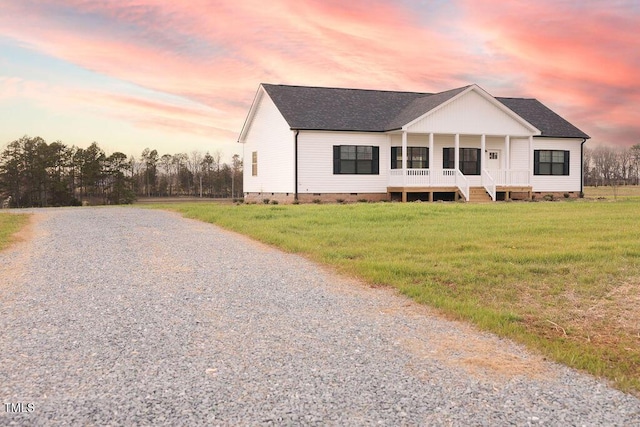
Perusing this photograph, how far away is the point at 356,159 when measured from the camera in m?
26.3

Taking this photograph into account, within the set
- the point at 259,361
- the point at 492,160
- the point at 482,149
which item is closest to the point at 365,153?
the point at 482,149

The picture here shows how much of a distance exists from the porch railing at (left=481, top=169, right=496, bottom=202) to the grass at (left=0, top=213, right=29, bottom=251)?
794 inches

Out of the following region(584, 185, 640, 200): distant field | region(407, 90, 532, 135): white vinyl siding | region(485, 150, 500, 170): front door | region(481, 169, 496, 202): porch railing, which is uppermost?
region(407, 90, 532, 135): white vinyl siding

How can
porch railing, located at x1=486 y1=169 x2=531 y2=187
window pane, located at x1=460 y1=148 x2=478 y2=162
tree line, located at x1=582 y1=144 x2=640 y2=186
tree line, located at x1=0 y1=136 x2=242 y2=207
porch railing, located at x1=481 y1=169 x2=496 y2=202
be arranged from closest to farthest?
porch railing, located at x1=481 y1=169 x2=496 y2=202
porch railing, located at x1=486 y1=169 x2=531 y2=187
window pane, located at x1=460 y1=148 x2=478 y2=162
tree line, located at x1=0 y1=136 x2=242 y2=207
tree line, located at x1=582 y1=144 x2=640 y2=186

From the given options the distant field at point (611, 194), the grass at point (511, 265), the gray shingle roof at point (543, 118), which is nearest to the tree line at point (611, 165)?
the distant field at point (611, 194)

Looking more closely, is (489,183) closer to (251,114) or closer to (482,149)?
(482,149)

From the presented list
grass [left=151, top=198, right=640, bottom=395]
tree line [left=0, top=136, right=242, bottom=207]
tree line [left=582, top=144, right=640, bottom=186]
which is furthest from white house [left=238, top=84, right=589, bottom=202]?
tree line [left=582, top=144, right=640, bottom=186]

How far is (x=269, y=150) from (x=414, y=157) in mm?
7487

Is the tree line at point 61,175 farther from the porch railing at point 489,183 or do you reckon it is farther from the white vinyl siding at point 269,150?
the porch railing at point 489,183

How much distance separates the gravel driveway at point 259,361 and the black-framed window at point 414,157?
19890 millimetres

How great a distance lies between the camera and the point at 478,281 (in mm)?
7566

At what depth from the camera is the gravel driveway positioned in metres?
3.37

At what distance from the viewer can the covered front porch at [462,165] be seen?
26250mm

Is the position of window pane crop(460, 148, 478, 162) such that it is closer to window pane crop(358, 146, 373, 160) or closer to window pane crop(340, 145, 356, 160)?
window pane crop(358, 146, 373, 160)
